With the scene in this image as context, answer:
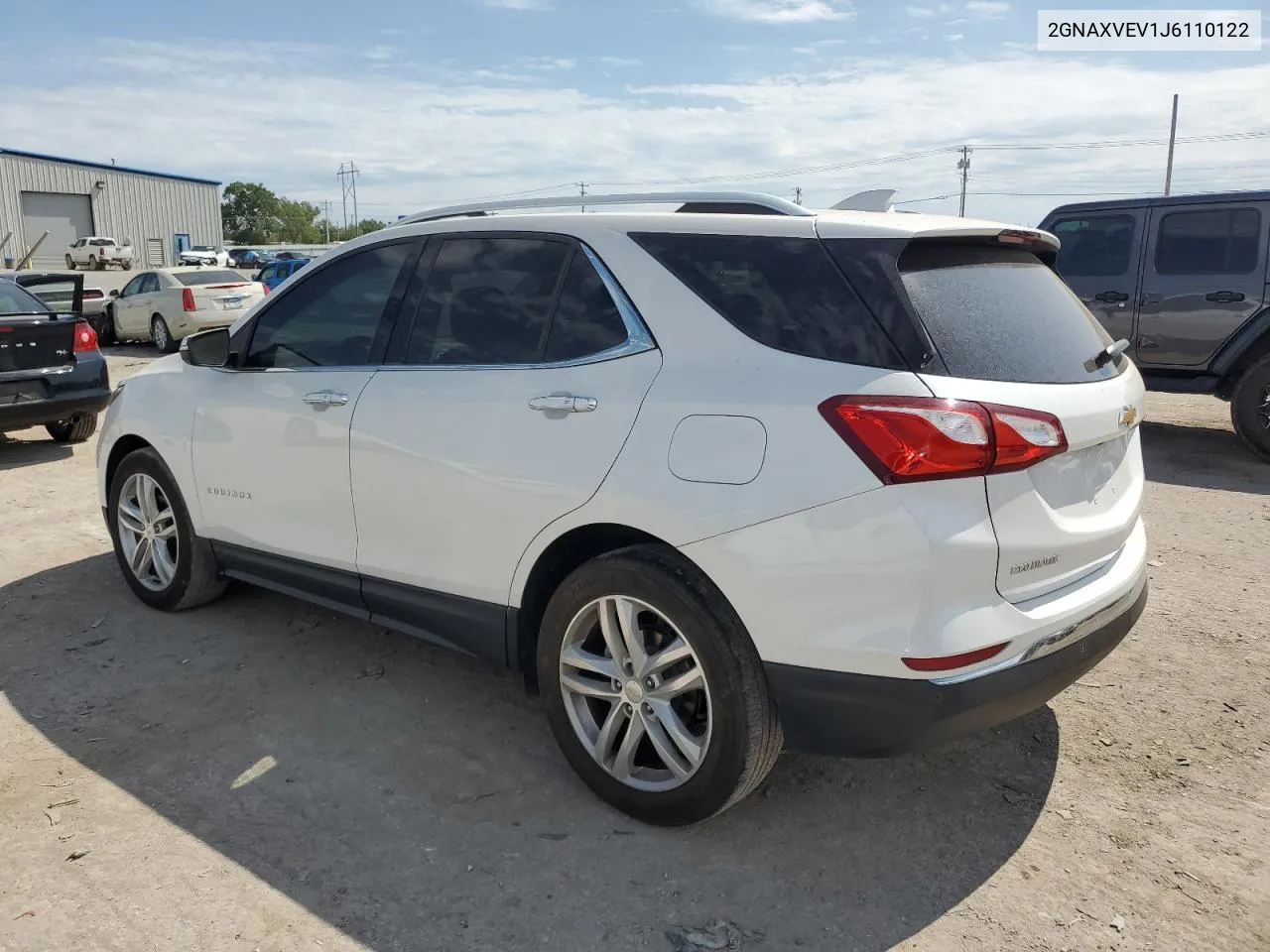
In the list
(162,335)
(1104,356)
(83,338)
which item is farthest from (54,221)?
(1104,356)

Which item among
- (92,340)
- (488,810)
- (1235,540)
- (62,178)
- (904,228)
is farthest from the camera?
(62,178)

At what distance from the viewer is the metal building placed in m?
54.6

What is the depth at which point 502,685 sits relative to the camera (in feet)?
13.5

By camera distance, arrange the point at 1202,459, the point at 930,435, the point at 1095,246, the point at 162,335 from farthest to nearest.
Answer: the point at 162,335 < the point at 1095,246 < the point at 1202,459 < the point at 930,435

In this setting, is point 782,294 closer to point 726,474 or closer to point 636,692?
point 726,474

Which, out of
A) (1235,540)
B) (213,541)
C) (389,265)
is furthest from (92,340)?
(1235,540)

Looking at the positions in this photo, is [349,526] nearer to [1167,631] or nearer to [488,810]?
[488,810]

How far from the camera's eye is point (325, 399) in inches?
152

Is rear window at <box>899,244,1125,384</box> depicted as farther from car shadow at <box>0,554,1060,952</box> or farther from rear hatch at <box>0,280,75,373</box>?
rear hatch at <box>0,280,75,373</box>

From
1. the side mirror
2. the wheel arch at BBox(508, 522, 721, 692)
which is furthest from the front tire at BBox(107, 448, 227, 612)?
the wheel arch at BBox(508, 522, 721, 692)

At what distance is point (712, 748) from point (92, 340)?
8.09 m

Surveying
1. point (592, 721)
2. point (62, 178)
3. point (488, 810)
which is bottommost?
point (488, 810)

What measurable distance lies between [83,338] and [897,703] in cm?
847

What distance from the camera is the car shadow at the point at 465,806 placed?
107 inches
